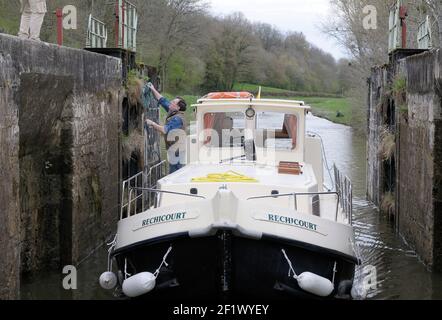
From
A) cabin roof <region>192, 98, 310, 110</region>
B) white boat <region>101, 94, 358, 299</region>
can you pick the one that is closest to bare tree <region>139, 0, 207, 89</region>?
cabin roof <region>192, 98, 310, 110</region>

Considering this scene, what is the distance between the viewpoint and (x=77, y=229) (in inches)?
413

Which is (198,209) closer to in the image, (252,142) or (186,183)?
(186,183)

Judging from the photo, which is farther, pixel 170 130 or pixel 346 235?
pixel 170 130

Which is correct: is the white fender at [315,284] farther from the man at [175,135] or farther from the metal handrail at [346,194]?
the man at [175,135]

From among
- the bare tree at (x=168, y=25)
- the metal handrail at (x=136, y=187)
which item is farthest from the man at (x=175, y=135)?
the bare tree at (x=168, y=25)

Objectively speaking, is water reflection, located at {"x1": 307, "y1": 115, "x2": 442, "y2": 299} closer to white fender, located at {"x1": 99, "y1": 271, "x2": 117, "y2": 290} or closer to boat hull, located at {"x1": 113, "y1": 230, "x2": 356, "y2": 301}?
boat hull, located at {"x1": 113, "y1": 230, "x2": 356, "y2": 301}

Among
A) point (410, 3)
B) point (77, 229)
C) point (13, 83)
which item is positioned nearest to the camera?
point (13, 83)

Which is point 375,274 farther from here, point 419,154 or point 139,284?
point 139,284

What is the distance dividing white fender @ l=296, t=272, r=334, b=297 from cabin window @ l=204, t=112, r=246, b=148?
351cm

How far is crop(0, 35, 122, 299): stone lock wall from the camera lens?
750 centimetres

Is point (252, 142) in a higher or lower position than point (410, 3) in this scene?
lower
